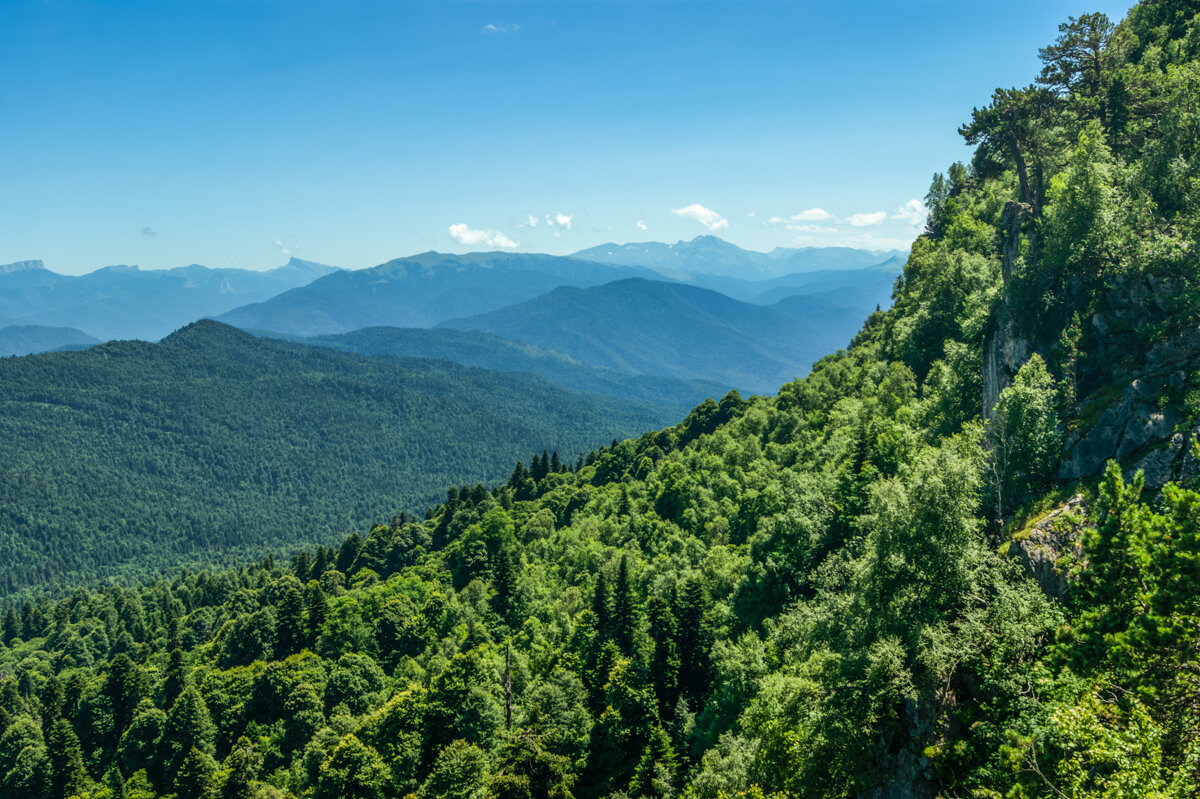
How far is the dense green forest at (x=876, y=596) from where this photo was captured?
23359 mm

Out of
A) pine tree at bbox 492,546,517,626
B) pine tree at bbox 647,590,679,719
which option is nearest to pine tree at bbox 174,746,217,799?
pine tree at bbox 492,546,517,626

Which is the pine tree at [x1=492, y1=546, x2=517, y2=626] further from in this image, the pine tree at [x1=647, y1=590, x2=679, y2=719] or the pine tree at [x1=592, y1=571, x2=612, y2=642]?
the pine tree at [x1=647, y1=590, x2=679, y2=719]

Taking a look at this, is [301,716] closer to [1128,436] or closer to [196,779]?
[196,779]

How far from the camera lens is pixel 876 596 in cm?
2803

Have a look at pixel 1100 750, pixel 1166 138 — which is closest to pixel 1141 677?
pixel 1100 750

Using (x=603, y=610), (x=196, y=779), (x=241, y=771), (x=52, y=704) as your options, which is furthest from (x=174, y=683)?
(x=603, y=610)

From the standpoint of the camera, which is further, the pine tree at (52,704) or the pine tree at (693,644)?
the pine tree at (52,704)

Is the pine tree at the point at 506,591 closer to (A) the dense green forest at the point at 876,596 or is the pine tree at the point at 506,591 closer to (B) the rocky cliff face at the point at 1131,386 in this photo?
(A) the dense green forest at the point at 876,596

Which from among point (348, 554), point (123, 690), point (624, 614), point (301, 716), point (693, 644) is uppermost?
point (624, 614)

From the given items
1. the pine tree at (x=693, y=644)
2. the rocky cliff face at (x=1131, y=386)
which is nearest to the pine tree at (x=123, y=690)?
the pine tree at (x=693, y=644)

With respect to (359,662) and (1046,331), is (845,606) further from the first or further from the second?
(359,662)

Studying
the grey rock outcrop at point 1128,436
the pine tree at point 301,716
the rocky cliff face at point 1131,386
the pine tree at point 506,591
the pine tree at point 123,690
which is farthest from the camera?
the pine tree at point 506,591

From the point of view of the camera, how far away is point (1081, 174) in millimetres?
45094

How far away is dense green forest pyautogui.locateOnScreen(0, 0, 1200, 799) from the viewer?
76.6ft
